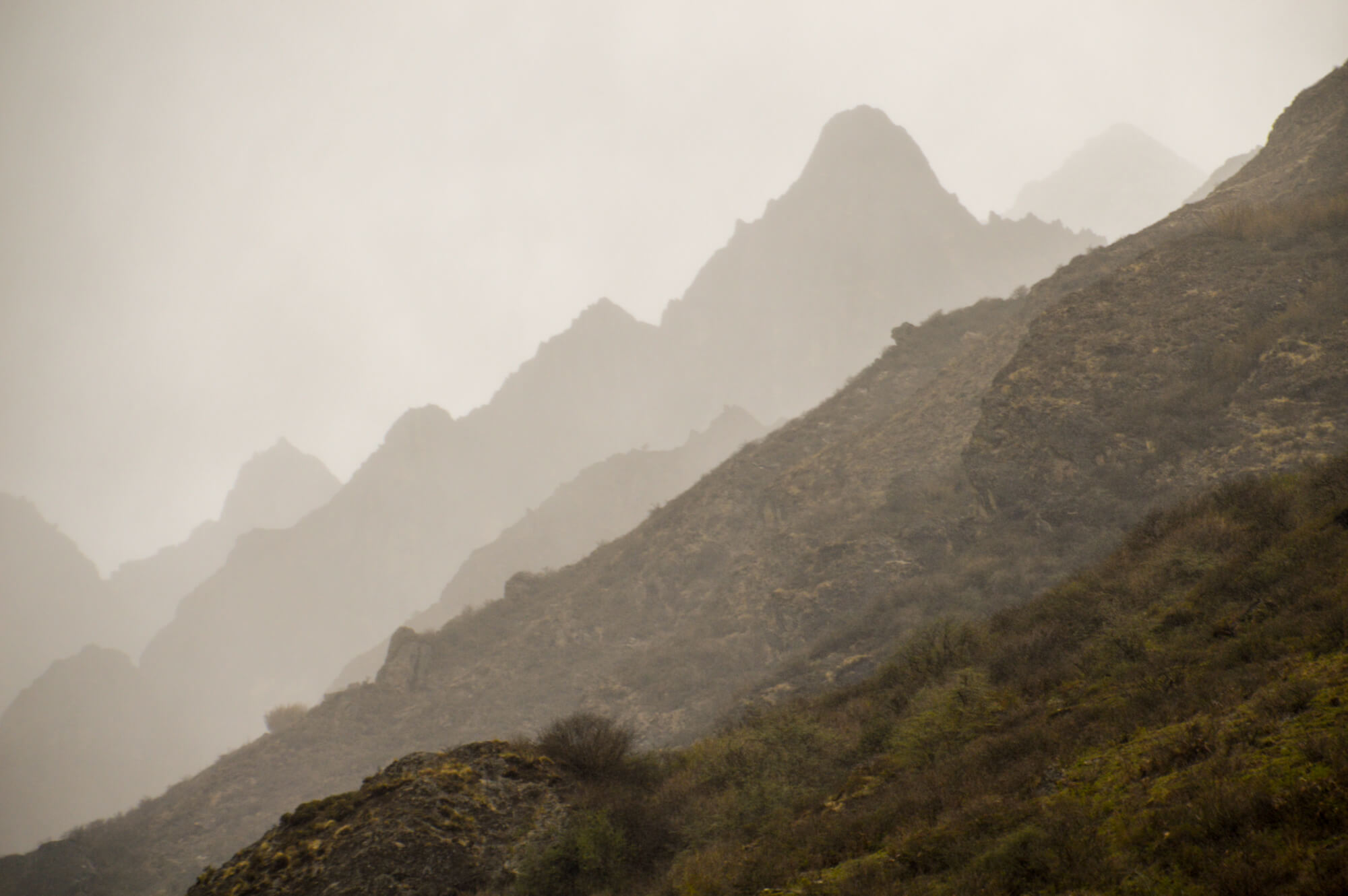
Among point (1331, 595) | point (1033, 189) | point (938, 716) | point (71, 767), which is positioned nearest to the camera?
point (1331, 595)

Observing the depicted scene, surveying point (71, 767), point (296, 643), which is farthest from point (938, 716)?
point (296, 643)

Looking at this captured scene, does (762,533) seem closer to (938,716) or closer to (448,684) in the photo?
(448,684)

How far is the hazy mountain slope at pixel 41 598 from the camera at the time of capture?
154625 millimetres

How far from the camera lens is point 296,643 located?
409 ft

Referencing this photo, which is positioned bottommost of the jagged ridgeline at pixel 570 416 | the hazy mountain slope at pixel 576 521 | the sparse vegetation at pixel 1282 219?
the sparse vegetation at pixel 1282 219

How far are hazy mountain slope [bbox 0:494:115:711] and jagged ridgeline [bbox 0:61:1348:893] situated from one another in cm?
16811

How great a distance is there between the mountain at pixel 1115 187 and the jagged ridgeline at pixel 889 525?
15420 cm

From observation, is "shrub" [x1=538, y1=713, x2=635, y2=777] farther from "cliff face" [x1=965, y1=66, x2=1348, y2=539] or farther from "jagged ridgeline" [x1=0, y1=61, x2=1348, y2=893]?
Result: "cliff face" [x1=965, y1=66, x2=1348, y2=539]

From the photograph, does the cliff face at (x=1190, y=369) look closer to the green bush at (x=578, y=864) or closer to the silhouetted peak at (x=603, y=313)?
the green bush at (x=578, y=864)

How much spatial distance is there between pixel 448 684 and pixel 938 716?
102ft

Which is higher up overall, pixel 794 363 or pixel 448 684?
pixel 794 363

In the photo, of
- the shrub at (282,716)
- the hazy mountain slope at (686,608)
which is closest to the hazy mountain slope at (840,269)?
the hazy mountain slope at (686,608)

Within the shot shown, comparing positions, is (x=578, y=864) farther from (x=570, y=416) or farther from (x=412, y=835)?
(x=570, y=416)

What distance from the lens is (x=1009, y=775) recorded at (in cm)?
672
